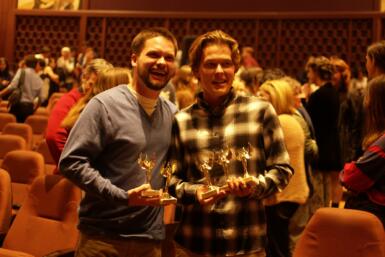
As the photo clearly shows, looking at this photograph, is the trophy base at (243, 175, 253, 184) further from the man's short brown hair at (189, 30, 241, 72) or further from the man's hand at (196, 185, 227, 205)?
the man's short brown hair at (189, 30, 241, 72)

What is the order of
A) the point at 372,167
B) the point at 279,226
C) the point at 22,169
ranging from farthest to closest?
the point at 22,169, the point at 279,226, the point at 372,167

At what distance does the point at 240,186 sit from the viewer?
→ 5.92 ft

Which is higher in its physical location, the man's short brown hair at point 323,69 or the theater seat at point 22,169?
the man's short brown hair at point 323,69

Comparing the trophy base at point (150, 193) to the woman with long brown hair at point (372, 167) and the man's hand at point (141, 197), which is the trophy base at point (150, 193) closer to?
the man's hand at point (141, 197)

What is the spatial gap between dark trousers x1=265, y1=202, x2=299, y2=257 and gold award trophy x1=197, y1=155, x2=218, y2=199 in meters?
1.55

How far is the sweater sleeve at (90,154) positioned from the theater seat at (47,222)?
97 cm

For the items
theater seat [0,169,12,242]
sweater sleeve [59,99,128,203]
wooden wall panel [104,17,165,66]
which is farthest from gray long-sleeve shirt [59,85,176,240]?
wooden wall panel [104,17,165,66]

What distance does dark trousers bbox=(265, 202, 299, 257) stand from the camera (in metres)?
3.43

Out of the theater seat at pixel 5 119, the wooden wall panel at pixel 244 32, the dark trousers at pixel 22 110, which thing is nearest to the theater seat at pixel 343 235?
the theater seat at pixel 5 119

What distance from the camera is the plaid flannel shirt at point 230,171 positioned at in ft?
6.48

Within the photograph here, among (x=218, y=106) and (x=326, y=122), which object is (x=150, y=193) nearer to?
(x=218, y=106)

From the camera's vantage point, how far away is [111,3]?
1116 cm

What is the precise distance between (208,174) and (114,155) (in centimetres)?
36

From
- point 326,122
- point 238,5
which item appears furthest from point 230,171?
point 238,5
